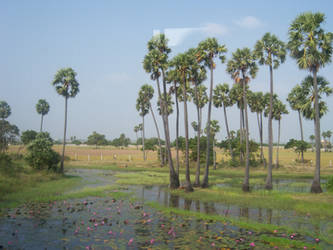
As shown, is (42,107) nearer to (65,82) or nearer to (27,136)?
(27,136)

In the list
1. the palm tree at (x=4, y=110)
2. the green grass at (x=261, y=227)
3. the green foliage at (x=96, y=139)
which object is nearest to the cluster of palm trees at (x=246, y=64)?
the green grass at (x=261, y=227)

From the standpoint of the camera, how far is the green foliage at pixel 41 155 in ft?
107

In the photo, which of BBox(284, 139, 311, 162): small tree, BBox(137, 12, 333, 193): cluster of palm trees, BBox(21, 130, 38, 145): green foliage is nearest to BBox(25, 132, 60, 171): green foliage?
BBox(137, 12, 333, 193): cluster of palm trees

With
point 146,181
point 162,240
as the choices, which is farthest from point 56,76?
point 162,240

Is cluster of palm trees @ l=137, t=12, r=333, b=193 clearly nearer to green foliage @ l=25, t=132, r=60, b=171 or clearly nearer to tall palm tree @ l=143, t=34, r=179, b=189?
tall palm tree @ l=143, t=34, r=179, b=189

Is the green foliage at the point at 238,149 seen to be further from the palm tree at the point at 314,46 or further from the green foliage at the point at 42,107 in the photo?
the green foliage at the point at 42,107

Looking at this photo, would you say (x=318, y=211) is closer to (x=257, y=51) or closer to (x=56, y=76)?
(x=257, y=51)

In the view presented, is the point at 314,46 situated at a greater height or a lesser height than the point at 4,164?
greater

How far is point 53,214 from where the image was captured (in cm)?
1542

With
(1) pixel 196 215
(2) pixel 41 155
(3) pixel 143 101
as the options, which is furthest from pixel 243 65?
(3) pixel 143 101

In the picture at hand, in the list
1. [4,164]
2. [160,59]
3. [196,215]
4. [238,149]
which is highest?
[160,59]

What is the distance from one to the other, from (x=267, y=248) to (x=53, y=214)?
10.8 m

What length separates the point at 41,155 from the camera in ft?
107

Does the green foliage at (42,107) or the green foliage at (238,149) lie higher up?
the green foliage at (42,107)
